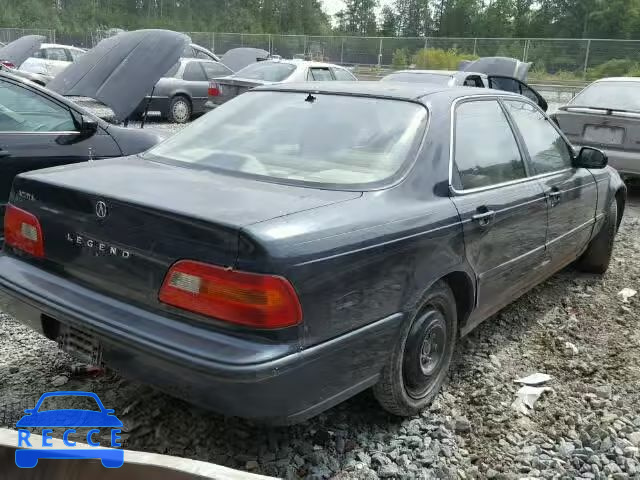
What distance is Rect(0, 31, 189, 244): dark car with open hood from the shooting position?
4887 mm

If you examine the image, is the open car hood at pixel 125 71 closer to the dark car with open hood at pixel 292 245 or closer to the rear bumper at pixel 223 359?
the dark car with open hood at pixel 292 245

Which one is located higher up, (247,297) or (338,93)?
(338,93)

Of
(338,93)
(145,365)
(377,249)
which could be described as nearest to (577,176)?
(338,93)

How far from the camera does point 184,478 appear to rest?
1.67 metres

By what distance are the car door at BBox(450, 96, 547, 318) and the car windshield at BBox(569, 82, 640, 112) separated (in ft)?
16.5

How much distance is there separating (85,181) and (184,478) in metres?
1.60

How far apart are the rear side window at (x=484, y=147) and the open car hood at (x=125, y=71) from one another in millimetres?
3647

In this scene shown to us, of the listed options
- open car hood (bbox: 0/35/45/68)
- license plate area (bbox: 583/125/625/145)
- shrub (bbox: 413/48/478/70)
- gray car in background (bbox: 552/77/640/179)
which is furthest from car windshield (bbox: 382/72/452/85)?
shrub (bbox: 413/48/478/70)

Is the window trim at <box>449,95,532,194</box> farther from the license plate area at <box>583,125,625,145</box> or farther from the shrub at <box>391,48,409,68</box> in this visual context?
the shrub at <box>391,48,409,68</box>

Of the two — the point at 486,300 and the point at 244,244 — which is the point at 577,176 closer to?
the point at 486,300

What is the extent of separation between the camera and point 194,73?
1447 centimetres

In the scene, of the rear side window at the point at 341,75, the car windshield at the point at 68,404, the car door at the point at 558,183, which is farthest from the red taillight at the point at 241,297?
the rear side window at the point at 341,75

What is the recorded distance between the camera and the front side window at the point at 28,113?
16.3 feet

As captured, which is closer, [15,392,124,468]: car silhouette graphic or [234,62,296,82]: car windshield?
[15,392,124,468]: car silhouette graphic
